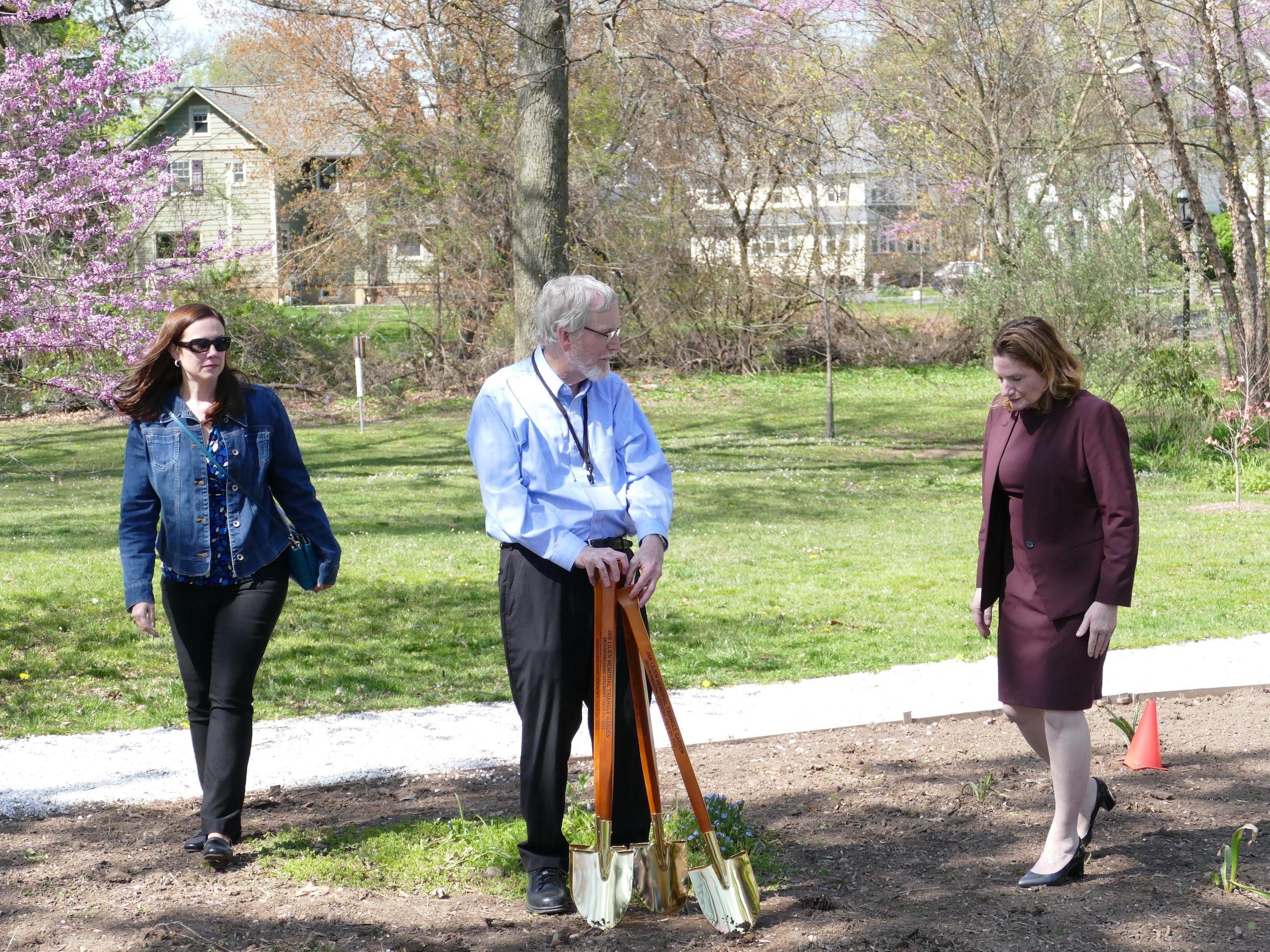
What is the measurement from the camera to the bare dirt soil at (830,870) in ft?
11.6

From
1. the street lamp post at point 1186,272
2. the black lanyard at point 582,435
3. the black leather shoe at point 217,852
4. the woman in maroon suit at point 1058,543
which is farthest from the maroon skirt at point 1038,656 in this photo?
the street lamp post at point 1186,272

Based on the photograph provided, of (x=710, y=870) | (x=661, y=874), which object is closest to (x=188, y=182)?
(x=661, y=874)

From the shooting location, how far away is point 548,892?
3693 millimetres

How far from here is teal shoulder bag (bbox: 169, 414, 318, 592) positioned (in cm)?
405

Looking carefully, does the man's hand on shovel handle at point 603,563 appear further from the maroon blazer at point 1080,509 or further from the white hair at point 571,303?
the maroon blazer at point 1080,509

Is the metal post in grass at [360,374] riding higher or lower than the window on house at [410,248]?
lower

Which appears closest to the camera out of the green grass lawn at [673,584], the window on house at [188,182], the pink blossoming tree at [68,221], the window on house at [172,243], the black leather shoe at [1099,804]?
the black leather shoe at [1099,804]

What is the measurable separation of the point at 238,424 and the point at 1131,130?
606 inches

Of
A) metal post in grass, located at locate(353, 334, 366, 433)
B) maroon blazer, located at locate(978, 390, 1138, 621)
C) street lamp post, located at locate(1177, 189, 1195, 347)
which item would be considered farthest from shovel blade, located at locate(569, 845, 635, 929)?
metal post in grass, located at locate(353, 334, 366, 433)

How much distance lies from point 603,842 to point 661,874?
20 centimetres

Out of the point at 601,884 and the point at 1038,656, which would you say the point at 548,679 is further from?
the point at 1038,656

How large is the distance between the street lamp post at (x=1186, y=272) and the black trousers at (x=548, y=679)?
16501 mm

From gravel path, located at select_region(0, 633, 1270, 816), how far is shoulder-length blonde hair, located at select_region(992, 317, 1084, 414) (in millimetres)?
2425

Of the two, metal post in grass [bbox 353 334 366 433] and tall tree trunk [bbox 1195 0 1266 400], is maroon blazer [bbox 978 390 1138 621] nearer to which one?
tall tree trunk [bbox 1195 0 1266 400]
